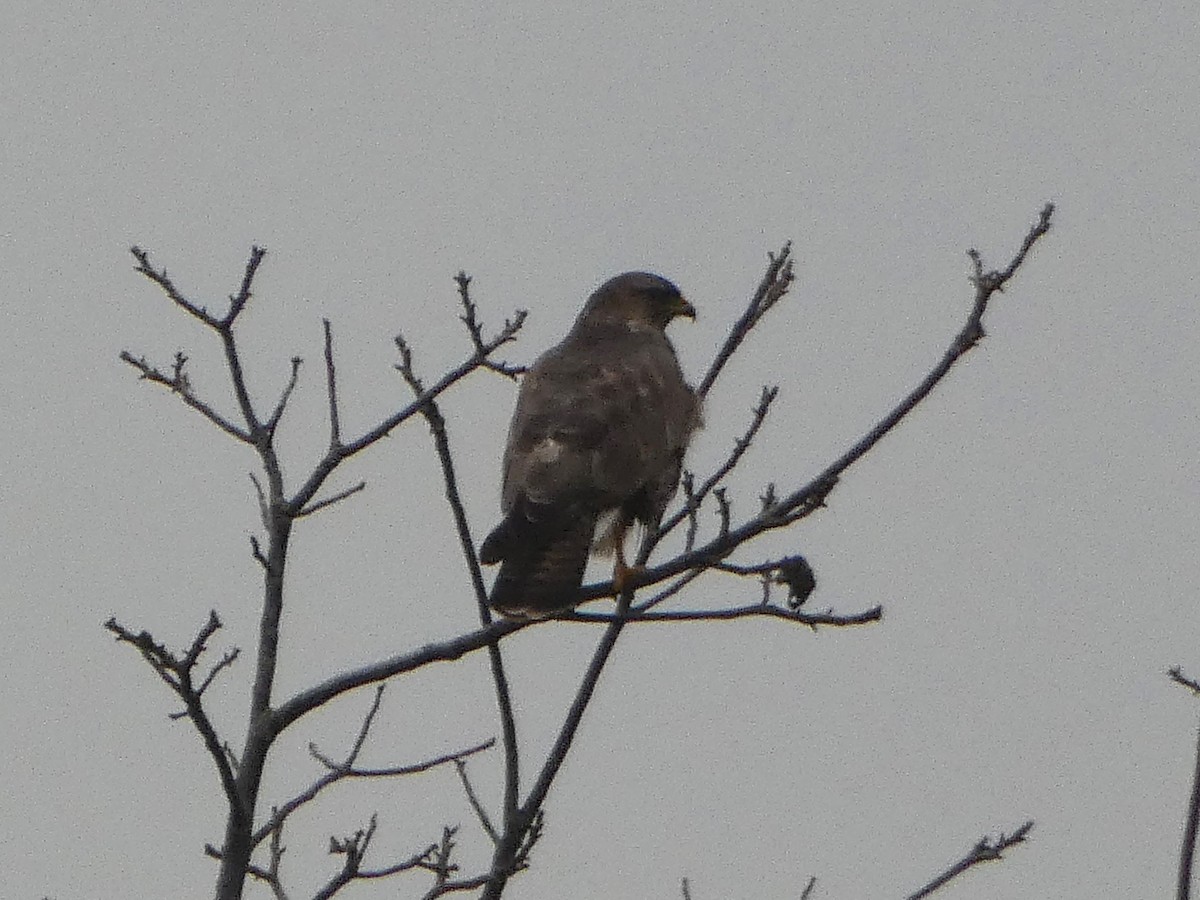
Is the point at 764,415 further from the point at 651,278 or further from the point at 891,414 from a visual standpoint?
the point at 651,278

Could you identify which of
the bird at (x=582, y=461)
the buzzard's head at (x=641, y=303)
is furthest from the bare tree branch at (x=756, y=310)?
the buzzard's head at (x=641, y=303)

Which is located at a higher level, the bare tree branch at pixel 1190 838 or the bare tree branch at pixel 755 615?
the bare tree branch at pixel 755 615

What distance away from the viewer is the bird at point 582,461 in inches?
196

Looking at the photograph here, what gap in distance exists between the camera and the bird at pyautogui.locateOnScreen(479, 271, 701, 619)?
498 centimetres

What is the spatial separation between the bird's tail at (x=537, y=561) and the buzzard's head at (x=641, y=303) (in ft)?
7.44

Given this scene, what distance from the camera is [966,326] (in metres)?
4.27

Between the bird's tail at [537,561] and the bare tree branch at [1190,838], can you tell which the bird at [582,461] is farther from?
the bare tree branch at [1190,838]

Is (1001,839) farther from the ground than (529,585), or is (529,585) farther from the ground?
(529,585)

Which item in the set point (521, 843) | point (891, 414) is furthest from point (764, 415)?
point (521, 843)

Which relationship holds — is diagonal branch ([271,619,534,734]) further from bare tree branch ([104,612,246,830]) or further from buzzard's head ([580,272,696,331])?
buzzard's head ([580,272,696,331])

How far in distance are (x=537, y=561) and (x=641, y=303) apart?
2878mm

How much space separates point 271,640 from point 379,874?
28.1 inches

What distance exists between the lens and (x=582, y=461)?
5695mm

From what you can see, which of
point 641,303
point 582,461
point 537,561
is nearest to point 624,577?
point 537,561
